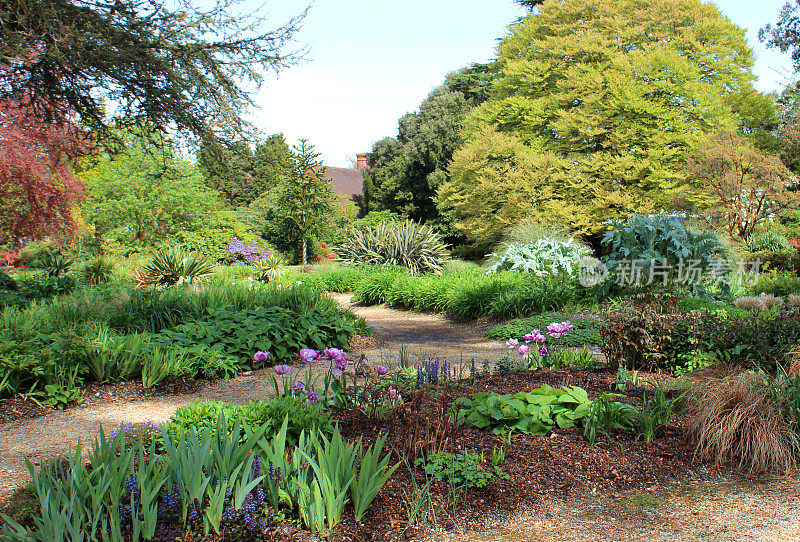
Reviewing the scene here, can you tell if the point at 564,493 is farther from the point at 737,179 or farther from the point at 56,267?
the point at 737,179

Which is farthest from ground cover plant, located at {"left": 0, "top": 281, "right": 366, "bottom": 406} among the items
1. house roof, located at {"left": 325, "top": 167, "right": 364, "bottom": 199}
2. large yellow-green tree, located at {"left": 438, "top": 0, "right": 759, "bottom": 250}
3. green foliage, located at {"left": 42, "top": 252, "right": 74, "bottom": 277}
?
house roof, located at {"left": 325, "top": 167, "right": 364, "bottom": 199}

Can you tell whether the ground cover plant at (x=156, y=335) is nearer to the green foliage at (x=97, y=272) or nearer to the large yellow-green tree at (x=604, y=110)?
the green foliage at (x=97, y=272)

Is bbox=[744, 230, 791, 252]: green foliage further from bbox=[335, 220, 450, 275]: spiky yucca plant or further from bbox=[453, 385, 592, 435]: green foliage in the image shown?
bbox=[453, 385, 592, 435]: green foliage

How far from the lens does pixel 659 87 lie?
59.8 feet

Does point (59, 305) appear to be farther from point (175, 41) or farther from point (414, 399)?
point (414, 399)

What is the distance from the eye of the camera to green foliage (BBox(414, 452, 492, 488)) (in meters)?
2.79

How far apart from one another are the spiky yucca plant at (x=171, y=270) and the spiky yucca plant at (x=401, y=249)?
16.3ft

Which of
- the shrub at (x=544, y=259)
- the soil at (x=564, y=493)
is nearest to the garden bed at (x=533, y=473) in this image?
the soil at (x=564, y=493)

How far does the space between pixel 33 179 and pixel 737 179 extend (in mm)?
17650

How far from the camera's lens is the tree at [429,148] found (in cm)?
2764

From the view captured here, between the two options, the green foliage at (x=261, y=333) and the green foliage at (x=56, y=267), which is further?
the green foliage at (x=56, y=267)

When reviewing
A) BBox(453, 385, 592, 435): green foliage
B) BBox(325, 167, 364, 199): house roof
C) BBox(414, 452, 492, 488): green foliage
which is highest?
BBox(325, 167, 364, 199): house roof

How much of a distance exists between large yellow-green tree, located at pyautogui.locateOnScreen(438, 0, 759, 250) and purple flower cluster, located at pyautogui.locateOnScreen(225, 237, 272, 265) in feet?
27.2

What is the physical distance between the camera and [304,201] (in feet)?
67.6
